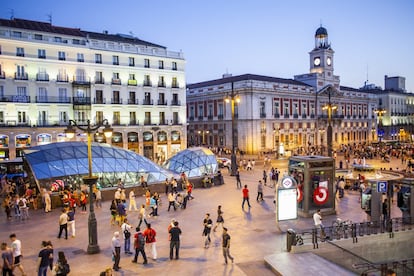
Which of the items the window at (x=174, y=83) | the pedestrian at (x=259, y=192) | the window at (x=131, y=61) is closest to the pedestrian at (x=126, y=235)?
the pedestrian at (x=259, y=192)

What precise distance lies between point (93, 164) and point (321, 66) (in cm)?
6371

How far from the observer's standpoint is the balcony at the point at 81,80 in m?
44.7

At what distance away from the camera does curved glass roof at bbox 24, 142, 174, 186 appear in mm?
24234

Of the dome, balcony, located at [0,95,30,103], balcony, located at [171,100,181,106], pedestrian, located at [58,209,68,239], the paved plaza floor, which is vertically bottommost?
the paved plaza floor

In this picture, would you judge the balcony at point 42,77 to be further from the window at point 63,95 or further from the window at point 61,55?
the window at point 61,55

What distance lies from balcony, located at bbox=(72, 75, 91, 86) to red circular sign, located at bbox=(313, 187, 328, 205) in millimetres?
35482

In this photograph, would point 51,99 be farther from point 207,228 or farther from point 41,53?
point 207,228

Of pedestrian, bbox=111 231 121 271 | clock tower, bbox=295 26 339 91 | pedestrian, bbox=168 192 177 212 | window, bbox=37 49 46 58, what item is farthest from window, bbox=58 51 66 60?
clock tower, bbox=295 26 339 91

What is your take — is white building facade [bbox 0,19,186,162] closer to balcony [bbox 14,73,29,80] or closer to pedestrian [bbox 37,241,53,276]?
balcony [bbox 14,73,29,80]

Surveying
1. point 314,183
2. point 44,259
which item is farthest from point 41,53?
point 44,259

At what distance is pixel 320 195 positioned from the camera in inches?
716

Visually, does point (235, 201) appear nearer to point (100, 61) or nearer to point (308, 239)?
point (308, 239)

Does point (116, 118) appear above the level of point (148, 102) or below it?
below

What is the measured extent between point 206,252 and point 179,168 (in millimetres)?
17652
